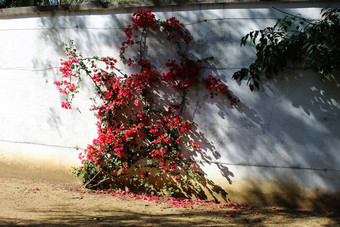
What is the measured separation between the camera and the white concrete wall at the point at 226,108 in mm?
3693

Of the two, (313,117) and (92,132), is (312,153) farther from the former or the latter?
(92,132)

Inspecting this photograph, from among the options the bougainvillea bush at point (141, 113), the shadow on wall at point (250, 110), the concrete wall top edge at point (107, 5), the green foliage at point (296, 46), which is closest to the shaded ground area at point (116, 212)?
the bougainvillea bush at point (141, 113)

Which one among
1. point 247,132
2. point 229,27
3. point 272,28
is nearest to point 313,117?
point 247,132

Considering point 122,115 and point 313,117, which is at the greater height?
point 122,115

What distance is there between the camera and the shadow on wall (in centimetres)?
368

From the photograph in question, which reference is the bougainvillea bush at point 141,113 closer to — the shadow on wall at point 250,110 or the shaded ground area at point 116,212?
the shadow on wall at point 250,110

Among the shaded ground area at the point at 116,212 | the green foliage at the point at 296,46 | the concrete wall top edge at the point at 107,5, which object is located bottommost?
the shaded ground area at the point at 116,212

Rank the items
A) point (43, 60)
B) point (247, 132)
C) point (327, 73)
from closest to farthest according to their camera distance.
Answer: point (327, 73) → point (247, 132) → point (43, 60)

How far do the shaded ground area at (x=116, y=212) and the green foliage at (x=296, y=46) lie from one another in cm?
139

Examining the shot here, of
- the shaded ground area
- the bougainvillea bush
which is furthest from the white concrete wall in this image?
the shaded ground area

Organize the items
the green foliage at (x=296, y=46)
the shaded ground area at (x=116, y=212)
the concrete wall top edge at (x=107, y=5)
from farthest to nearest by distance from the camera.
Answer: the concrete wall top edge at (x=107, y=5) → the green foliage at (x=296, y=46) → the shaded ground area at (x=116, y=212)

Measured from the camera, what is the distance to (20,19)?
477 centimetres

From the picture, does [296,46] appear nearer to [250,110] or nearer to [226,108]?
[250,110]

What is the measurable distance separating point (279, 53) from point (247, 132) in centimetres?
93
